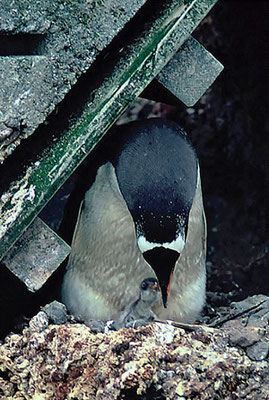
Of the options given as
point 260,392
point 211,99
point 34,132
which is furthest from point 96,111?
point 211,99

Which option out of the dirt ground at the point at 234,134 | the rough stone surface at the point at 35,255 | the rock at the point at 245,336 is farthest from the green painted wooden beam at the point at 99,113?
the dirt ground at the point at 234,134

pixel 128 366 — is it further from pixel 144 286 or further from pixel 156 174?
pixel 156 174

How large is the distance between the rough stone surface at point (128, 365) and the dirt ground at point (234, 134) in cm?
135

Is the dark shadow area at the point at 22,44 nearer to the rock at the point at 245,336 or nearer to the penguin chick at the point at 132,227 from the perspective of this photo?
the penguin chick at the point at 132,227

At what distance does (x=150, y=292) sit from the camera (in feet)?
10.6

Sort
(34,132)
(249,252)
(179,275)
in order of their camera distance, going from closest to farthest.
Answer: (34,132), (179,275), (249,252)

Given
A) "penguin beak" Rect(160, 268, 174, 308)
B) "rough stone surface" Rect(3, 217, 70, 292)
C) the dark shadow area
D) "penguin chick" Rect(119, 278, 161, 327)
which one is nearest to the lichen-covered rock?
"rough stone surface" Rect(3, 217, 70, 292)

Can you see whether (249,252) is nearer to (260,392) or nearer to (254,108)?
(254,108)

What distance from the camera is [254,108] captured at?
13.7ft

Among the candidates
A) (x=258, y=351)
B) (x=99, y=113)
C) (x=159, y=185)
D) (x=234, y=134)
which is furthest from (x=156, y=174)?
(x=234, y=134)

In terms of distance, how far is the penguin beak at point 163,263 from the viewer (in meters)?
3.04

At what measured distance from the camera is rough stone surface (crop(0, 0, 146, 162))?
8.78ft

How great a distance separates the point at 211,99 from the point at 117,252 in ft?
3.89

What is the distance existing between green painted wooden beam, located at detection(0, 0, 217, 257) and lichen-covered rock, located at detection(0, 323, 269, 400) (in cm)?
37
